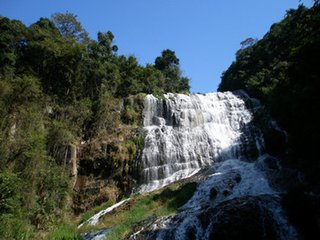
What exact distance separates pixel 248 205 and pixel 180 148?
9.60 meters

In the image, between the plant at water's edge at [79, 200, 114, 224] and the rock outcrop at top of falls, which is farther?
the plant at water's edge at [79, 200, 114, 224]

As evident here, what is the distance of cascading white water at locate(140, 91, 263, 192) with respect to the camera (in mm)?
20391

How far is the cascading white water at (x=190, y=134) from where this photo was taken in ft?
66.9

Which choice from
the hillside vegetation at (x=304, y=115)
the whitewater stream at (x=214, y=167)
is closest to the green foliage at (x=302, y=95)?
the hillside vegetation at (x=304, y=115)

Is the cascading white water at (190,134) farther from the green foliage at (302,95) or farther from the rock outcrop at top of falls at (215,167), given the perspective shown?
→ the green foliage at (302,95)

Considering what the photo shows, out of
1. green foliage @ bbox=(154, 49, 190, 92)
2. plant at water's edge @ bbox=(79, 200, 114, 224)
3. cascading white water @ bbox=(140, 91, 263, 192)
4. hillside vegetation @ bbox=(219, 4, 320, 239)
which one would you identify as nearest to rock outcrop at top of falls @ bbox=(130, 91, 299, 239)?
cascading white water @ bbox=(140, 91, 263, 192)

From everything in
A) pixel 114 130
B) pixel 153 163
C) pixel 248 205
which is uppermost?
pixel 114 130

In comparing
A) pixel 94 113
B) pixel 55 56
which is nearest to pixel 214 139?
pixel 94 113

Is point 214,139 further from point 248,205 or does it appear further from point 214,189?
point 248,205

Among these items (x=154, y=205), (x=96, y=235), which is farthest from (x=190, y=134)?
(x=96, y=235)

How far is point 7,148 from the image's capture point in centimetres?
1458

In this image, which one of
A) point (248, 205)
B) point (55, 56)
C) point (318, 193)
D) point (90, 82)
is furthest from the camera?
point (90, 82)

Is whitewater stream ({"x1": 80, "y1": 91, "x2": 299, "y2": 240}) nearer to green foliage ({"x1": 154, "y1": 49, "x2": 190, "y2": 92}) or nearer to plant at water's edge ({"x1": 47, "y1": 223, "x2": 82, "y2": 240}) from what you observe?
plant at water's edge ({"x1": 47, "y1": 223, "x2": 82, "y2": 240})

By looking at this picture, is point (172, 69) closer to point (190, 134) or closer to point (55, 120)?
point (190, 134)
